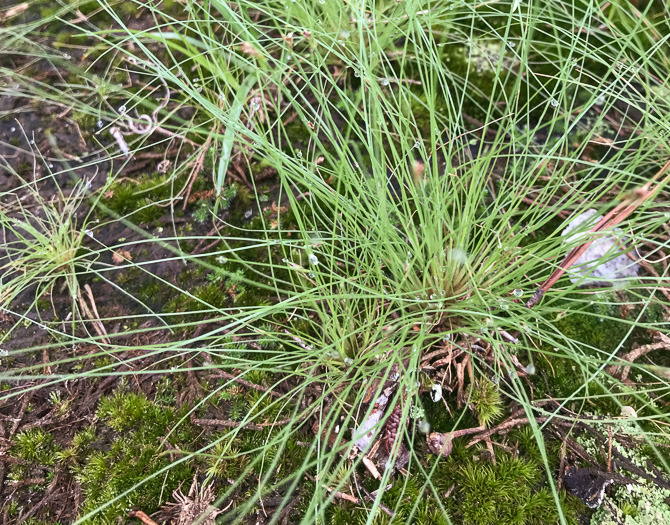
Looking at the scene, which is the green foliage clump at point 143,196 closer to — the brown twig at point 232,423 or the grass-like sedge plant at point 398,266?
the grass-like sedge plant at point 398,266

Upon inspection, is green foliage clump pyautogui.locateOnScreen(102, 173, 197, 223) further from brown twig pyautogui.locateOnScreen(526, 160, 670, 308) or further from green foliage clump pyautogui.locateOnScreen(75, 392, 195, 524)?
brown twig pyautogui.locateOnScreen(526, 160, 670, 308)

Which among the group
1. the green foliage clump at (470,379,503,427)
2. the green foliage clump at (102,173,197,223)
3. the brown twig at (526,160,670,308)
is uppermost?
the brown twig at (526,160,670,308)

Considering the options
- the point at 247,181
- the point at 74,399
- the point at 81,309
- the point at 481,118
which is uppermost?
the point at 481,118

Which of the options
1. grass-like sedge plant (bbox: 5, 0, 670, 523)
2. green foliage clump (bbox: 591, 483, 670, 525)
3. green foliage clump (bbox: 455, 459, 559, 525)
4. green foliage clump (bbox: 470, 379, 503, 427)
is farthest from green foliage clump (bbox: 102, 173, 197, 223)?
green foliage clump (bbox: 591, 483, 670, 525)

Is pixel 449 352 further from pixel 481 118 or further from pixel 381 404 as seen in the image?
pixel 481 118

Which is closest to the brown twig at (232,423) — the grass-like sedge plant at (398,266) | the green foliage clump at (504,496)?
the grass-like sedge plant at (398,266)

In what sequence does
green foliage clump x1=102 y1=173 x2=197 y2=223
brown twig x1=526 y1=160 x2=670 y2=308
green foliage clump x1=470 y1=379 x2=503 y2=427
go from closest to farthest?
brown twig x1=526 y1=160 x2=670 y2=308
green foliage clump x1=470 y1=379 x2=503 y2=427
green foliage clump x1=102 y1=173 x2=197 y2=223

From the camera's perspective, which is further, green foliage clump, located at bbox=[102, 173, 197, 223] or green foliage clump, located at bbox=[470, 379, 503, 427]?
green foliage clump, located at bbox=[102, 173, 197, 223]

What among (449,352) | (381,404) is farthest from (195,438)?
(449,352)
